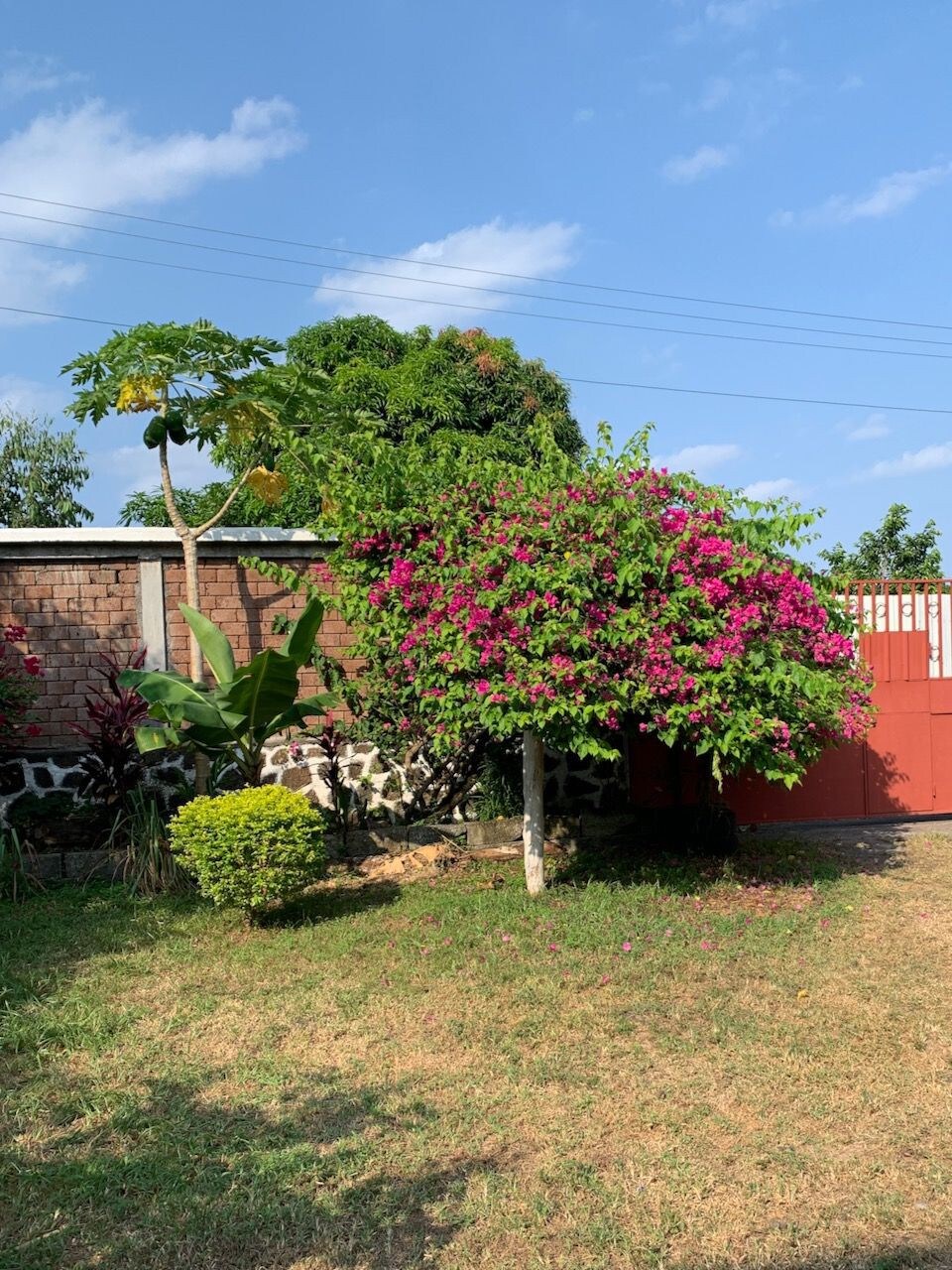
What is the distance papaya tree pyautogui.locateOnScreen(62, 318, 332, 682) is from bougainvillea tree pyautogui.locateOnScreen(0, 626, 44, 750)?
118 centimetres

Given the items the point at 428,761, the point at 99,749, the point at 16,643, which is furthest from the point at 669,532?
the point at 16,643

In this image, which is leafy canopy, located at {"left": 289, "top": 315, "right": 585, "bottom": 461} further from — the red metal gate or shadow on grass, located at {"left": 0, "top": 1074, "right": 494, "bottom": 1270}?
shadow on grass, located at {"left": 0, "top": 1074, "right": 494, "bottom": 1270}

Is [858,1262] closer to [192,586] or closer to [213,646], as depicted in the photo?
[213,646]

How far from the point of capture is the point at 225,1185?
3.63 m

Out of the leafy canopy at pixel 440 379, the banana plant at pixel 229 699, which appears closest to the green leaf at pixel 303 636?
the banana plant at pixel 229 699

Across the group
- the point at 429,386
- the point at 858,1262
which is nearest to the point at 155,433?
the point at 858,1262

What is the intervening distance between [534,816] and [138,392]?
431 centimetres

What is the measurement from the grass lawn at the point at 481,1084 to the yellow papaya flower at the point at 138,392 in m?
3.70

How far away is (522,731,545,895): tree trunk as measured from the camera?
23.7ft

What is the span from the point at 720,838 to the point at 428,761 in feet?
7.91

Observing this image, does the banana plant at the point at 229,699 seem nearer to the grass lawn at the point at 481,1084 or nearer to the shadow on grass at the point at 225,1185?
the grass lawn at the point at 481,1084

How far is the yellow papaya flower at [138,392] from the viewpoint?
313 inches

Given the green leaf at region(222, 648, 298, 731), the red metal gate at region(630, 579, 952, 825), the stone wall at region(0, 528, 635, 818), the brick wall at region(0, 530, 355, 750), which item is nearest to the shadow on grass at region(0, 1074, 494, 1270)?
the green leaf at region(222, 648, 298, 731)

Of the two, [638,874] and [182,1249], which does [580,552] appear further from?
[182,1249]
